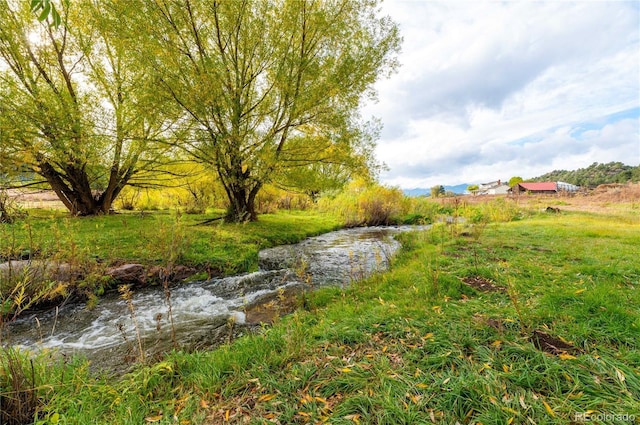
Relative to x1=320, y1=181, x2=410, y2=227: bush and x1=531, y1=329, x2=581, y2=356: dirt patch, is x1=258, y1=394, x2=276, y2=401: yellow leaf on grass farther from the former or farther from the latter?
x1=320, y1=181, x2=410, y2=227: bush

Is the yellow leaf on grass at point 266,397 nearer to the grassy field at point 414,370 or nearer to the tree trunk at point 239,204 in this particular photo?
the grassy field at point 414,370

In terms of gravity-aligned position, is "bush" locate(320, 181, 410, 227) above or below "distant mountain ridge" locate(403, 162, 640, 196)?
below

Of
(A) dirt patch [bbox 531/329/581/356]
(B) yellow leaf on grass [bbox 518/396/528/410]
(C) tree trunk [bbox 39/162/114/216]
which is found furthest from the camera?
(C) tree trunk [bbox 39/162/114/216]

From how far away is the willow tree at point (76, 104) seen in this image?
9977 mm

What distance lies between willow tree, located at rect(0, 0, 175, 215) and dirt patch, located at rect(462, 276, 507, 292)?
38.7ft

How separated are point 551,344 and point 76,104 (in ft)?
55.1

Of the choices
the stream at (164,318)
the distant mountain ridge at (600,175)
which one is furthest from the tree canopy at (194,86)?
the distant mountain ridge at (600,175)

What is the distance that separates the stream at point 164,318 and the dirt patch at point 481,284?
75.4 inches

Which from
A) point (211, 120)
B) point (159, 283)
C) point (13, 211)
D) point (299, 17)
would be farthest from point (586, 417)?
point (299, 17)

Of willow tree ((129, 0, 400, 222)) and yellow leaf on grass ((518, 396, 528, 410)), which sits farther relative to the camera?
willow tree ((129, 0, 400, 222))

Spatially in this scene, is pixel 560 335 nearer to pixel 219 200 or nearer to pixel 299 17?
pixel 299 17

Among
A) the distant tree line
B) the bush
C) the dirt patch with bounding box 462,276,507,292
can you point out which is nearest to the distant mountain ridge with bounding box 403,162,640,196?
the distant tree line

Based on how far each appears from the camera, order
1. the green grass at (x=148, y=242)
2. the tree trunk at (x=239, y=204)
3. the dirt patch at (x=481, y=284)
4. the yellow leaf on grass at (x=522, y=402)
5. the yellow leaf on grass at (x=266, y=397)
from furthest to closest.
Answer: the tree trunk at (x=239, y=204) < the green grass at (x=148, y=242) < the dirt patch at (x=481, y=284) < the yellow leaf on grass at (x=266, y=397) < the yellow leaf on grass at (x=522, y=402)

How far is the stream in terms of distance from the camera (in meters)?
4.12
